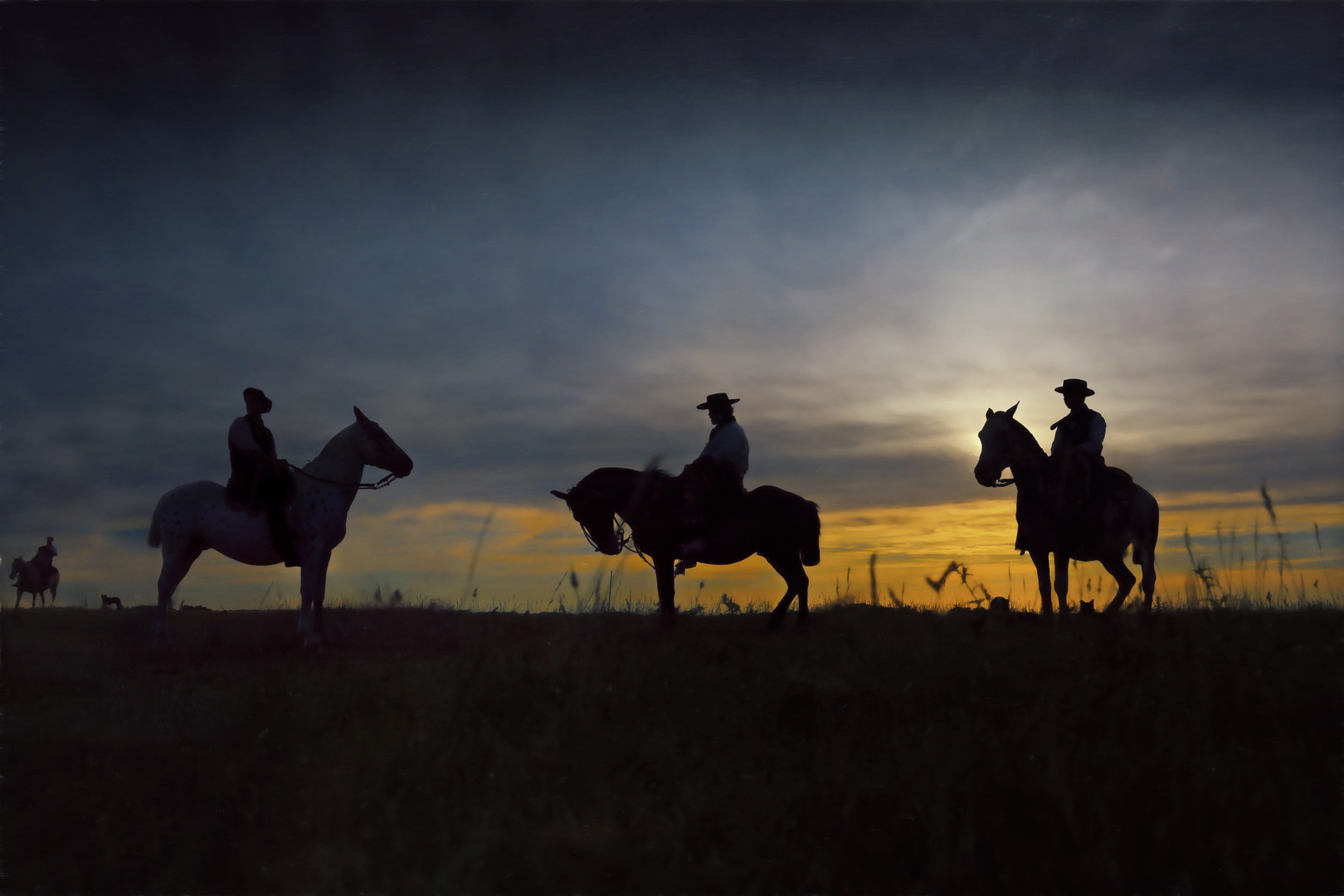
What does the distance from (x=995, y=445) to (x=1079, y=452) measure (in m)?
1.25

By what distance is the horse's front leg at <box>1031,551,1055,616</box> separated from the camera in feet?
33.8

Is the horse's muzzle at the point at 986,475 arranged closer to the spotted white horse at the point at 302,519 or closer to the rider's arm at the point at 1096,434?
the rider's arm at the point at 1096,434

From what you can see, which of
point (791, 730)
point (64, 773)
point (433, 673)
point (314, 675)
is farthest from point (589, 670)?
point (64, 773)

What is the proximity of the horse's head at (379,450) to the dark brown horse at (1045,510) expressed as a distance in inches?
289

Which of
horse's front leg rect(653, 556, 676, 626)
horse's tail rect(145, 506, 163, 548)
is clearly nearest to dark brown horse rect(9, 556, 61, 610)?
horse's tail rect(145, 506, 163, 548)

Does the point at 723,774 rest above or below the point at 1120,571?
below

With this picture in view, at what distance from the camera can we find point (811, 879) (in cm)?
Result: 334

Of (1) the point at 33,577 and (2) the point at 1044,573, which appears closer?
(2) the point at 1044,573

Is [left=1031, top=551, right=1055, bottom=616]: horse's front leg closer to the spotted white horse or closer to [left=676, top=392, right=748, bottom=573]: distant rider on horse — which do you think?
[left=676, top=392, right=748, bottom=573]: distant rider on horse

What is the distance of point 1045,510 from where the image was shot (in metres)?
10.6

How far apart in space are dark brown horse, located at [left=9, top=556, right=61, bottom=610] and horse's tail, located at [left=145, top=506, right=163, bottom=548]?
36.3 ft

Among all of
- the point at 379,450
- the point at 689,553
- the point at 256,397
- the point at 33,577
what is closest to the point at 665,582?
the point at 689,553

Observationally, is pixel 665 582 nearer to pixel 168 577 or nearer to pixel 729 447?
pixel 729 447

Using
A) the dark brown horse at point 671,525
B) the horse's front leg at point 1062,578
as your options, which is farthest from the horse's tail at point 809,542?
the horse's front leg at point 1062,578
